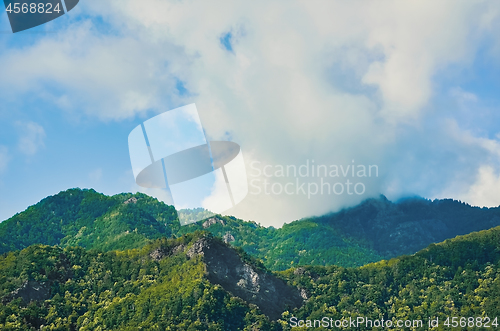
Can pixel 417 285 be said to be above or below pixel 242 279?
below

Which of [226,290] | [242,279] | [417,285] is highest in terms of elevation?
[242,279]

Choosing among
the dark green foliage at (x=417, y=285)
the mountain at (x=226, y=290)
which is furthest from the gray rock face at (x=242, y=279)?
the dark green foliage at (x=417, y=285)

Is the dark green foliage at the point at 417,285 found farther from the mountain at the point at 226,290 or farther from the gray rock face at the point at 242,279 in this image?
the gray rock face at the point at 242,279

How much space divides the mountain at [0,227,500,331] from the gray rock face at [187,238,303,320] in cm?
31

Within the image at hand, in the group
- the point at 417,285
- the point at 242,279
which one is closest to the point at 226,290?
the point at 242,279

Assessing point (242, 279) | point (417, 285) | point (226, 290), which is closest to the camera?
point (226, 290)

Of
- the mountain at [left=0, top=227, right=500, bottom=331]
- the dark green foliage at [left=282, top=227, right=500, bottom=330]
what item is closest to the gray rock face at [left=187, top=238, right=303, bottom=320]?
the mountain at [left=0, top=227, right=500, bottom=331]

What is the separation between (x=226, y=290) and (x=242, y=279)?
745 centimetres

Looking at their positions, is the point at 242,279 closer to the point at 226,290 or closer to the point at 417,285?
the point at 226,290

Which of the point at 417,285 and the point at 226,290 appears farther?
the point at 417,285

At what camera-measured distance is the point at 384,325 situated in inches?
5778

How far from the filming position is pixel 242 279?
150 m

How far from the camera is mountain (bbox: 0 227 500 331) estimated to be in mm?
135875

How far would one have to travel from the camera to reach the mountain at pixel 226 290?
136 m
